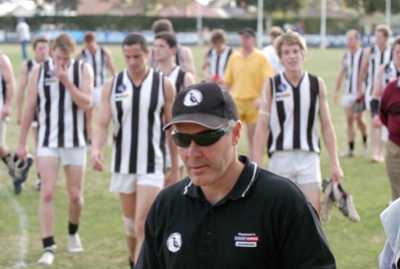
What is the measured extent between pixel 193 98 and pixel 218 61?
13.1m

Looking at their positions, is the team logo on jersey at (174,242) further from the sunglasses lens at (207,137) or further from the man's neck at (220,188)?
the sunglasses lens at (207,137)

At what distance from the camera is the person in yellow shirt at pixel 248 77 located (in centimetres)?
1277

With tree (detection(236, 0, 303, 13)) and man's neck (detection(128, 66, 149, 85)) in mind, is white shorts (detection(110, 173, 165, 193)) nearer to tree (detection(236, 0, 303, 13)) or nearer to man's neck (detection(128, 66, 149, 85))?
man's neck (detection(128, 66, 149, 85))

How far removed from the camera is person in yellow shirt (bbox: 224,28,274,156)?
12.8m

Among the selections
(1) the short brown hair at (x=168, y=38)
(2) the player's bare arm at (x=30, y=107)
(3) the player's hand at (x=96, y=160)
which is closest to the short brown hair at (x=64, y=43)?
(2) the player's bare arm at (x=30, y=107)

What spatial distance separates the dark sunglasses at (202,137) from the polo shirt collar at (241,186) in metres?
0.19

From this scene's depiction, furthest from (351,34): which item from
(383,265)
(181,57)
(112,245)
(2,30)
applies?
(2,30)

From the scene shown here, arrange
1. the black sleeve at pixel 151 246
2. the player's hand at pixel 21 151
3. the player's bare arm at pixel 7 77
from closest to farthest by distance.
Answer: the black sleeve at pixel 151 246 < the player's hand at pixel 21 151 < the player's bare arm at pixel 7 77

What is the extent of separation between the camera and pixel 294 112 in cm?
794


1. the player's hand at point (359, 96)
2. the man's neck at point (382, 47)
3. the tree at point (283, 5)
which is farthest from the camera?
the tree at point (283, 5)

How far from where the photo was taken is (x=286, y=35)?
7742mm

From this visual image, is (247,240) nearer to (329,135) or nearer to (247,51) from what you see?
(329,135)

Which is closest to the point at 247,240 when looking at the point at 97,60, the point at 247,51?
the point at 247,51

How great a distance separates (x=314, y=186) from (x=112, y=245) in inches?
102
